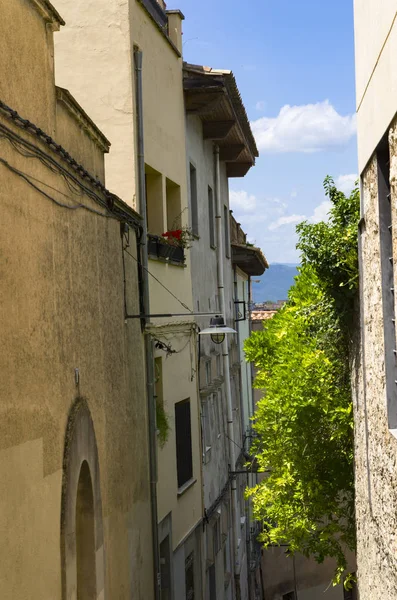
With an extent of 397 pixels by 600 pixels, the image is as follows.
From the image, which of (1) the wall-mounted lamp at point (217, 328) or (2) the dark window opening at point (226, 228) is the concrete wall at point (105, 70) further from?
(2) the dark window opening at point (226, 228)

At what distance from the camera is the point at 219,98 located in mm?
16875

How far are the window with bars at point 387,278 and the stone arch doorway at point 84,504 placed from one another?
247 cm

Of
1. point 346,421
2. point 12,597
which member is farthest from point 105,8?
point 12,597

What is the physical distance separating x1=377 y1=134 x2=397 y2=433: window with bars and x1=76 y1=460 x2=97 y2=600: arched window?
2.60 m

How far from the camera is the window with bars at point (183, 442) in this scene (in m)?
15.0

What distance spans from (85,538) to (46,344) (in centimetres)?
239

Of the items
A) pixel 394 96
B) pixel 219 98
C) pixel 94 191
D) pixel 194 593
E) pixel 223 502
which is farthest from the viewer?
pixel 223 502

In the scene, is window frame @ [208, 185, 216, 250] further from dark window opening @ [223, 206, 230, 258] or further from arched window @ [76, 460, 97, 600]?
arched window @ [76, 460, 97, 600]

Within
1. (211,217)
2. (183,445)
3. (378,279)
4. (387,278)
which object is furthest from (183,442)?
(387,278)

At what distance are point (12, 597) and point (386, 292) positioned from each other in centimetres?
380

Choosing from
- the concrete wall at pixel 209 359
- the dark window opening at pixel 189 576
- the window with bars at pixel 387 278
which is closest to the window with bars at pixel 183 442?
the dark window opening at pixel 189 576

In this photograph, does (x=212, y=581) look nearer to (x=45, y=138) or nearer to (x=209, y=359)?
(x=209, y=359)

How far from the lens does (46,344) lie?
280 inches

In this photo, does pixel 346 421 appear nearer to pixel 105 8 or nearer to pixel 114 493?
pixel 114 493
